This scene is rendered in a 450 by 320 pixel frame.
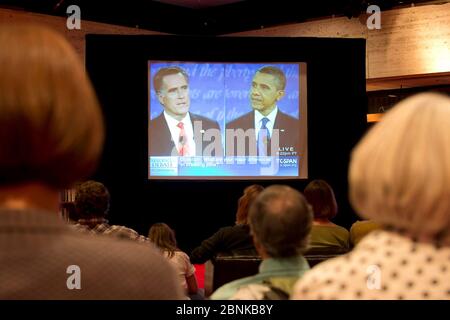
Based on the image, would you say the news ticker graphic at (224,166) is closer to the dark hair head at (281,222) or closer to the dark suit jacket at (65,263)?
the dark hair head at (281,222)

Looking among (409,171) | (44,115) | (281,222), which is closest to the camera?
(44,115)

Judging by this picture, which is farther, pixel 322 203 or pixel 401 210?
pixel 322 203

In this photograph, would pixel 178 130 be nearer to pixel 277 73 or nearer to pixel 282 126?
pixel 282 126

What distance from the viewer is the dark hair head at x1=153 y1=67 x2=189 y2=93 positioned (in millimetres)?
9087

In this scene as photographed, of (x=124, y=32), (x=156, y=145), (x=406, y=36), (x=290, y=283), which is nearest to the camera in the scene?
(x=290, y=283)

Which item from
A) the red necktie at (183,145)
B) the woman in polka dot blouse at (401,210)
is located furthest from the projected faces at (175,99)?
the woman in polka dot blouse at (401,210)

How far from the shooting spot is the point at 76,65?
3.20 ft

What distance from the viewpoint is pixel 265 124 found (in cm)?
916

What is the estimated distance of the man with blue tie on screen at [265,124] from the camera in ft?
29.9

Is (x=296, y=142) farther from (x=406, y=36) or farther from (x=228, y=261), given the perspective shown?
(x=228, y=261)

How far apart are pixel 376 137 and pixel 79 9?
31.0 feet

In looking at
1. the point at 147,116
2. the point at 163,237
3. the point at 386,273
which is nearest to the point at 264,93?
the point at 147,116

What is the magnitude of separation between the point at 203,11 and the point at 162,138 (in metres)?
3.09
